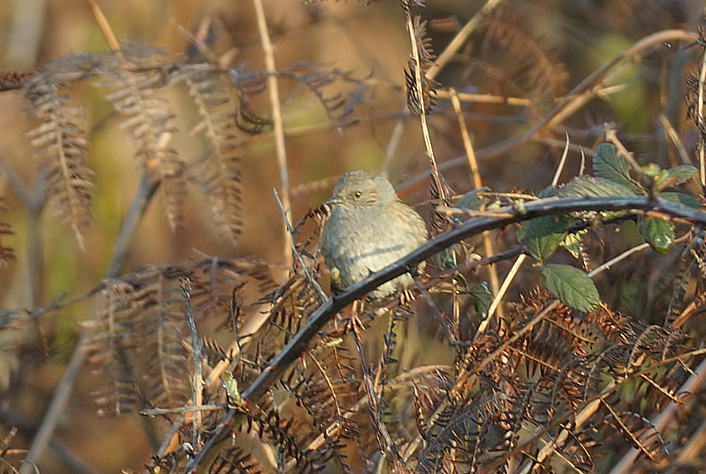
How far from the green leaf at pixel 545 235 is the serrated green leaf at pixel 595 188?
5 centimetres

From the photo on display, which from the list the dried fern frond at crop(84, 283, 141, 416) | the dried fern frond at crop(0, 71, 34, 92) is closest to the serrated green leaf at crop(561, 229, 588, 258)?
the dried fern frond at crop(84, 283, 141, 416)

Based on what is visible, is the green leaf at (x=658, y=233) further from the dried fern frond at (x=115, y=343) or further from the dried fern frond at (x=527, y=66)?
the dried fern frond at (x=527, y=66)

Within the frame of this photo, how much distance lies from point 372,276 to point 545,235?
0.29 m

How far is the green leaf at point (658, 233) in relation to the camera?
1.18 m

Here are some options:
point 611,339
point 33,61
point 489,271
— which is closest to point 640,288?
point 489,271

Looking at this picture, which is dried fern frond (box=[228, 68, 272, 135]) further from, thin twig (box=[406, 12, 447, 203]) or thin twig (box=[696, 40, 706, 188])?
thin twig (box=[696, 40, 706, 188])

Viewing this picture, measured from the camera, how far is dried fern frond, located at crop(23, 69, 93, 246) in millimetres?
2502

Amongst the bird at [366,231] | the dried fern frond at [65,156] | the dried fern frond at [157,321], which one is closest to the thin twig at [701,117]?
the bird at [366,231]

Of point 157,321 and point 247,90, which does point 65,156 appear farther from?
point 247,90

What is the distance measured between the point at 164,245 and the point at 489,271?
2.47 m

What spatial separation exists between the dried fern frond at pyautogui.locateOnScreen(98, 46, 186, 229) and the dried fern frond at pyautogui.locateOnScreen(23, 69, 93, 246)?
0.17m

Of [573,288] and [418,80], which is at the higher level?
[418,80]

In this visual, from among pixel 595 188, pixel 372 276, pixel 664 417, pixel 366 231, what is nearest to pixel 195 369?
pixel 372 276

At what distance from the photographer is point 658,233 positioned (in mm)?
1185
